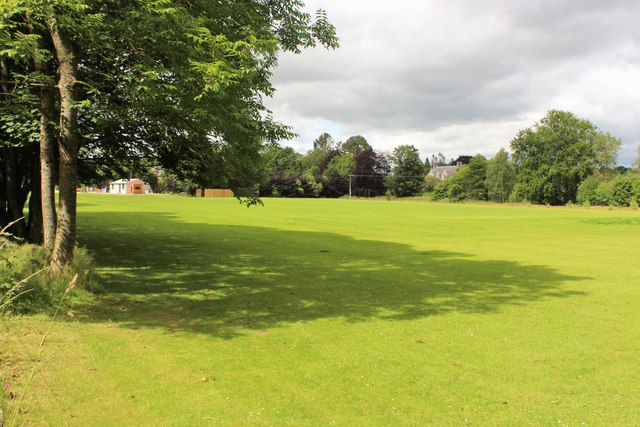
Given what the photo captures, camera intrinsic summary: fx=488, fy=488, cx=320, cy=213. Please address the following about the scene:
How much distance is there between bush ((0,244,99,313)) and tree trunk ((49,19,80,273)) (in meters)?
0.31

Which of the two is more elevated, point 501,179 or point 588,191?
point 501,179

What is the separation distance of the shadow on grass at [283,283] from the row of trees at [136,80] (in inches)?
108

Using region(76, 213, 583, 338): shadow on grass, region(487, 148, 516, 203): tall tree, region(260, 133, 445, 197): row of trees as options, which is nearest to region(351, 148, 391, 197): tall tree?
region(260, 133, 445, 197): row of trees

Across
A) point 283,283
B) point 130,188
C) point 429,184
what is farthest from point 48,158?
point 130,188

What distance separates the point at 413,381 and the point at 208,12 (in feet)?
27.5

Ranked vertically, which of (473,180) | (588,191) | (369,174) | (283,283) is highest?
(369,174)

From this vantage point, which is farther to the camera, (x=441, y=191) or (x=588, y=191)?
(x=441, y=191)

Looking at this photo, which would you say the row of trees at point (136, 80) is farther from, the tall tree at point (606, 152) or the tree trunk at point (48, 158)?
the tall tree at point (606, 152)

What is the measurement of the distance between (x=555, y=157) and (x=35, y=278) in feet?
383

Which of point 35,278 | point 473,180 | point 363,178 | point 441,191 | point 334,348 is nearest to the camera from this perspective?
point 334,348

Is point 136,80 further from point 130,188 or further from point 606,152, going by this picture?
point 130,188

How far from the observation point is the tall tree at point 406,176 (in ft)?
433

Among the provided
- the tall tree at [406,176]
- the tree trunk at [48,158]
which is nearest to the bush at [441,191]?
the tall tree at [406,176]

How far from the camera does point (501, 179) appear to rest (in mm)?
115875
